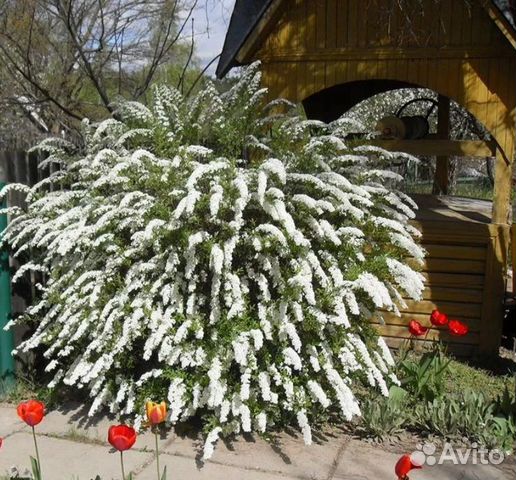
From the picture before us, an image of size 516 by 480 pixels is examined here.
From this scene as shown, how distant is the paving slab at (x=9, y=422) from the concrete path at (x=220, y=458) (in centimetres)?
1

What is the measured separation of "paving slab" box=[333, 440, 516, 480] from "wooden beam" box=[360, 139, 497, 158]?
2.65 m

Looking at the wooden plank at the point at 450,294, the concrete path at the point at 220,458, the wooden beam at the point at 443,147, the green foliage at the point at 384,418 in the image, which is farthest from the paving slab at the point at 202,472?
the wooden beam at the point at 443,147

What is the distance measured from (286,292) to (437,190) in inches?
244

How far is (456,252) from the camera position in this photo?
5344 millimetres

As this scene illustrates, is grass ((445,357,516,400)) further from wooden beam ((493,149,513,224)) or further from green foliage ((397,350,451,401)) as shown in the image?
wooden beam ((493,149,513,224))

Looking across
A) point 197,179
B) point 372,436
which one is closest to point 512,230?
point 372,436

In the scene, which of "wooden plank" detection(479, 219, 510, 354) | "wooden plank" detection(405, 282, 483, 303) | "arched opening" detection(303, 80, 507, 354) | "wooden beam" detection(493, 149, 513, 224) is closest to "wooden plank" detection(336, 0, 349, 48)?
"arched opening" detection(303, 80, 507, 354)

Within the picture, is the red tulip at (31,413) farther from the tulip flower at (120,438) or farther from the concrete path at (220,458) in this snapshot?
the concrete path at (220,458)

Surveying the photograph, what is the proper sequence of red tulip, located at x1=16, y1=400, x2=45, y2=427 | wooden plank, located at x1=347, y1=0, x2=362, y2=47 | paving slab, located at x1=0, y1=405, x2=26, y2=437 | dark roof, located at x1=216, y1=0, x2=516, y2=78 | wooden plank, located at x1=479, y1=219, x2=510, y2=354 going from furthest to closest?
wooden plank, located at x1=347, y1=0, x2=362, y2=47 < wooden plank, located at x1=479, y1=219, x2=510, y2=354 < dark roof, located at x1=216, y1=0, x2=516, y2=78 < paving slab, located at x1=0, y1=405, x2=26, y2=437 < red tulip, located at x1=16, y1=400, x2=45, y2=427

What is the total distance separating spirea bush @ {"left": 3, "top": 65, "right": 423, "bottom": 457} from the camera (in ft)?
11.9

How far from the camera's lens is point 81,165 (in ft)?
14.9

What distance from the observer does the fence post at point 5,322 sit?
441 cm

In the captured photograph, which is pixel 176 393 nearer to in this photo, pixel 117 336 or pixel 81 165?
pixel 117 336

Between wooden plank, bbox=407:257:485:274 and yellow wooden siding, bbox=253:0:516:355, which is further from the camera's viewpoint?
wooden plank, bbox=407:257:485:274
